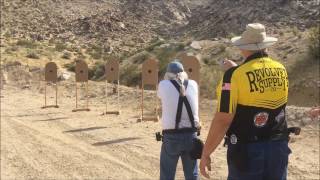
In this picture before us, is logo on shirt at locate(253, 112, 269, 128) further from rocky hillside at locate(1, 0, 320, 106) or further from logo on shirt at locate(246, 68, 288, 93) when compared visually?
rocky hillside at locate(1, 0, 320, 106)

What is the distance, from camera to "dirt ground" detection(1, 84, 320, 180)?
862 centimetres

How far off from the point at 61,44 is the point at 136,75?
51.4ft

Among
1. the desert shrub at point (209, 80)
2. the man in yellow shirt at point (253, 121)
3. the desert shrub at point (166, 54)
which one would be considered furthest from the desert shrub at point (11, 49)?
the man in yellow shirt at point (253, 121)

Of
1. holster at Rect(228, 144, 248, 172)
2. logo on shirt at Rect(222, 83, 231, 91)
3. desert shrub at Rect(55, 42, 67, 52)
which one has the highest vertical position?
desert shrub at Rect(55, 42, 67, 52)

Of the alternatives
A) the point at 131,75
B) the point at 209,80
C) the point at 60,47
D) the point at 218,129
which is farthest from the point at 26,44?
the point at 218,129

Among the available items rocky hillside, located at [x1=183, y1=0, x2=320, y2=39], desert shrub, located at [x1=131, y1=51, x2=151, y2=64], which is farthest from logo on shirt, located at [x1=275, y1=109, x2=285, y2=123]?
rocky hillside, located at [x1=183, y1=0, x2=320, y2=39]

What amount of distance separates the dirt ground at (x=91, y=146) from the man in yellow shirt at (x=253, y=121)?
4.48m

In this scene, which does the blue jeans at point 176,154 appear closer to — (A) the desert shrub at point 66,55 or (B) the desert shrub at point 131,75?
(B) the desert shrub at point 131,75

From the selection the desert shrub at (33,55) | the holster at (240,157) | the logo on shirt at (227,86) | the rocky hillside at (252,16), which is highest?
the rocky hillside at (252,16)

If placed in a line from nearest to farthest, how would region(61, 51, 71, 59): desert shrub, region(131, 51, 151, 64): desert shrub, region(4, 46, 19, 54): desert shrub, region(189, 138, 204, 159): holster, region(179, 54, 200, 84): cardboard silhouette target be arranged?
region(189, 138, 204, 159): holster, region(179, 54, 200, 84): cardboard silhouette target, region(131, 51, 151, 64): desert shrub, region(4, 46, 19, 54): desert shrub, region(61, 51, 71, 59): desert shrub

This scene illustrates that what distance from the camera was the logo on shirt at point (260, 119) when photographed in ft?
12.4

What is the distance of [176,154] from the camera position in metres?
5.45

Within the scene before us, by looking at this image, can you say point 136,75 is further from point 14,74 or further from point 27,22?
point 27,22

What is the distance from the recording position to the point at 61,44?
3575 cm
